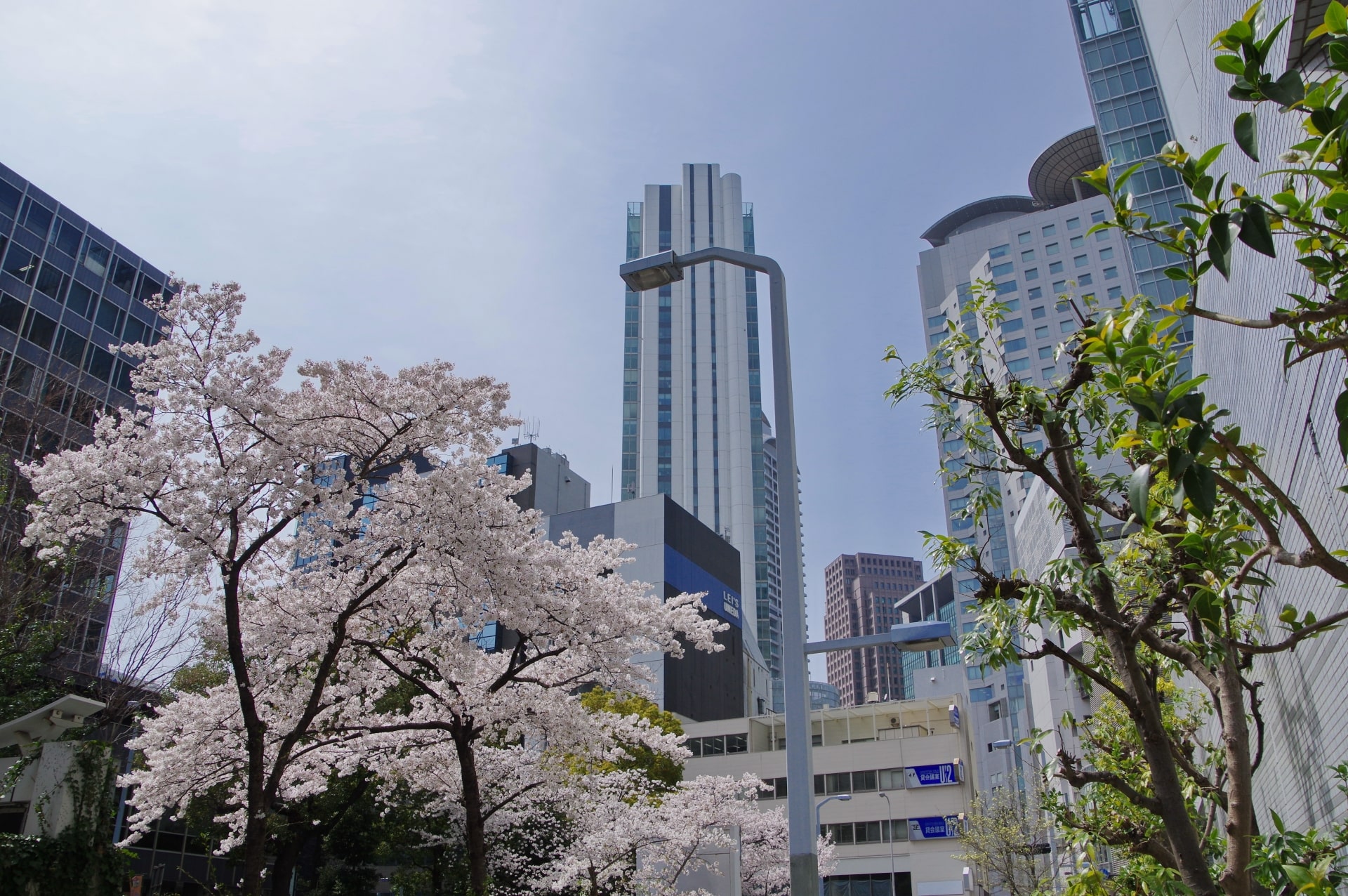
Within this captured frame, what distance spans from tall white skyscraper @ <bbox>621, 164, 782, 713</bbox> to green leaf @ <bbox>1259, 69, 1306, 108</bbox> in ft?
343

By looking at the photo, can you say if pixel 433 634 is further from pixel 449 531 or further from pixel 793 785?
pixel 793 785

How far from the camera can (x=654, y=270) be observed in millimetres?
9359

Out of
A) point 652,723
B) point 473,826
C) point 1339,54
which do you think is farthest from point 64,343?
point 1339,54

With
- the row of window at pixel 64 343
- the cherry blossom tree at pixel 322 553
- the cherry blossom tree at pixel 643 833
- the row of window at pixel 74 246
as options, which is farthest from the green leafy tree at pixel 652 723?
the row of window at pixel 74 246

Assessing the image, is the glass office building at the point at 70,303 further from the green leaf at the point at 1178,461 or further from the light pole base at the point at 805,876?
the green leaf at the point at 1178,461

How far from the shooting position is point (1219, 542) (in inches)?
171

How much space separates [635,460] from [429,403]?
104 meters

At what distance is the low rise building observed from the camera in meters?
49.1

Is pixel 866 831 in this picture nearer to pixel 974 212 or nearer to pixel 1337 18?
pixel 1337 18

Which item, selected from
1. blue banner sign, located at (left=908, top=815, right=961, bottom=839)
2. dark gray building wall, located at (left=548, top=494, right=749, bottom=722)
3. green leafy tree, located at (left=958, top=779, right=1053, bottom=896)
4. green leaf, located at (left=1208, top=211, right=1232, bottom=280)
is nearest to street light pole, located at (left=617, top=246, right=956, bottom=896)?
green leaf, located at (left=1208, top=211, right=1232, bottom=280)

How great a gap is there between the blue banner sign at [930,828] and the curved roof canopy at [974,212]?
237 ft

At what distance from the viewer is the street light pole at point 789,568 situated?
23.7 feet

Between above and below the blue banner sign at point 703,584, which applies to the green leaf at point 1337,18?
below

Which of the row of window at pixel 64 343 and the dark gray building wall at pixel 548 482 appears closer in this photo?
the row of window at pixel 64 343
